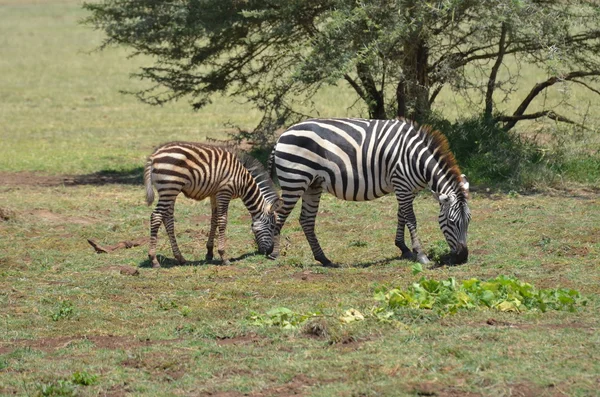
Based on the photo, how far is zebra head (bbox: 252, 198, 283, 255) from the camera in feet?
35.7

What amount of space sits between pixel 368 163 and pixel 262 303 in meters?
2.64

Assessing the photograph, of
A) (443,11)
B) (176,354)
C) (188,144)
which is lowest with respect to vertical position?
(176,354)

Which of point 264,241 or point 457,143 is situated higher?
point 457,143

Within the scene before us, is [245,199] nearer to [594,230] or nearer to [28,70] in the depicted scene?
[594,230]

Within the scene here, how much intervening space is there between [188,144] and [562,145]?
7017mm

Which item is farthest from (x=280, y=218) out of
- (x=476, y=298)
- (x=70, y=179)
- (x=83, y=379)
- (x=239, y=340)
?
(x=70, y=179)

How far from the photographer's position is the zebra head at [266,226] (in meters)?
10.9

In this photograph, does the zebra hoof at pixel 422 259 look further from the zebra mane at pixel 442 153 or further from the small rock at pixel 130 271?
the small rock at pixel 130 271

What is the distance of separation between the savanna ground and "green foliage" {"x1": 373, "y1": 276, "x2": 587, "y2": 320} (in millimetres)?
128

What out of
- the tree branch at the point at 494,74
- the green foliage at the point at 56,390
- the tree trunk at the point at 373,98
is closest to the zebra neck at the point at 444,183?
the green foliage at the point at 56,390

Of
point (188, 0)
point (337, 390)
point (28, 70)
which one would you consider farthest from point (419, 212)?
point (28, 70)

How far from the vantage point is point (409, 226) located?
10.3 metres

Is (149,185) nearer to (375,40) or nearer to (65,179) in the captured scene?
(375,40)

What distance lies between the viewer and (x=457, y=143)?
Result: 15195 mm
